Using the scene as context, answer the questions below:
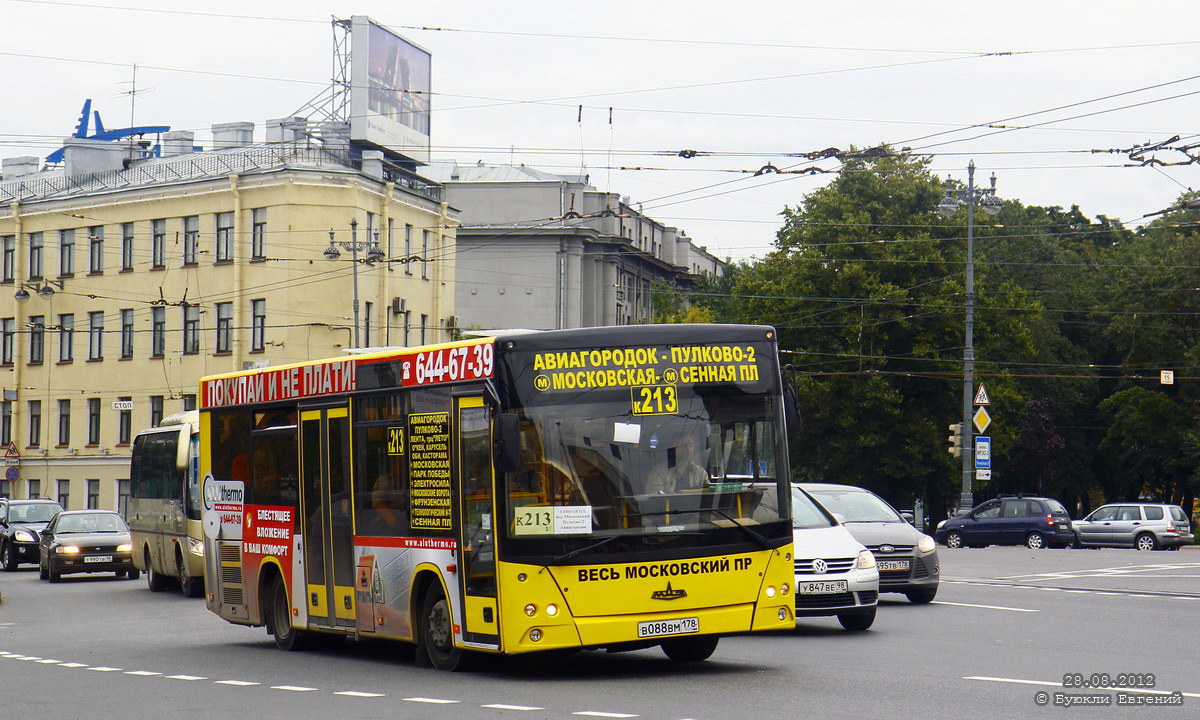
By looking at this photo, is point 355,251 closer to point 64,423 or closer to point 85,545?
point 85,545

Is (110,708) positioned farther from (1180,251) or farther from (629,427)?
(1180,251)

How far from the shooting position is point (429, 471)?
1318cm

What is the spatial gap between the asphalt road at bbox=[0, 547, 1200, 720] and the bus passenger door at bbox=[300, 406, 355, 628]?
57 cm

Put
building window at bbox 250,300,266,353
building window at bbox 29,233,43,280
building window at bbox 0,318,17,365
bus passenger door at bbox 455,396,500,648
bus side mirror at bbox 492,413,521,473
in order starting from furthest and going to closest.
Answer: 1. building window at bbox 0,318,17,365
2. building window at bbox 29,233,43,280
3. building window at bbox 250,300,266,353
4. bus passenger door at bbox 455,396,500,648
5. bus side mirror at bbox 492,413,521,473

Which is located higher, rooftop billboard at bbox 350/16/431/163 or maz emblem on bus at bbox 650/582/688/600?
rooftop billboard at bbox 350/16/431/163

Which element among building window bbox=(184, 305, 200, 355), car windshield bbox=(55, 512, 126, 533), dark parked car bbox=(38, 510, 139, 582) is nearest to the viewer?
dark parked car bbox=(38, 510, 139, 582)

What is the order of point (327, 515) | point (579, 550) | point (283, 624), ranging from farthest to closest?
point (283, 624) → point (327, 515) → point (579, 550)

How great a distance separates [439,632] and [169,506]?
16013mm

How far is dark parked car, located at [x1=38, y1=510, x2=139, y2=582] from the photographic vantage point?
1259 inches

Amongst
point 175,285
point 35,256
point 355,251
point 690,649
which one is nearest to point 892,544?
point 690,649

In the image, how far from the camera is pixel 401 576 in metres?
13.6

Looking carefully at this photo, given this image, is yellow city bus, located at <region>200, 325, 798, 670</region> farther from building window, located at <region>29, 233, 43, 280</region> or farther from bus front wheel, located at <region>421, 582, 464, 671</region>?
building window, located at <region>29, 233, 43, 280</region>

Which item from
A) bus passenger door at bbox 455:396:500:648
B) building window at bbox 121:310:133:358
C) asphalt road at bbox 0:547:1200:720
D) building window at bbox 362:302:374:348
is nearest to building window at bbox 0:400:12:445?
building window at bbox 121:310:133:358

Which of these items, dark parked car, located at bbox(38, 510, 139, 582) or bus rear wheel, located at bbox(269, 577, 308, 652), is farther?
→ dark parked car, located at bbox(38, 510, 139, 582)
